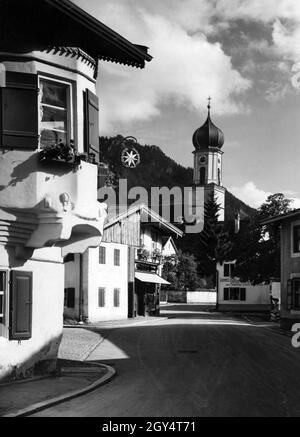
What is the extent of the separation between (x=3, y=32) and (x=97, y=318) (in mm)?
29275

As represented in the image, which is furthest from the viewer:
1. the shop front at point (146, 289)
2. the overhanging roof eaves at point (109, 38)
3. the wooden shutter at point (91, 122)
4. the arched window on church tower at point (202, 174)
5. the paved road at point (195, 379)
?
the arched window on church tower at point (202, 174)

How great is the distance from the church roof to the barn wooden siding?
1113 inches

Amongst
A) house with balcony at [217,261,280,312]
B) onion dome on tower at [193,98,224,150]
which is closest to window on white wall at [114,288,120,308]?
house with balcony at [217,261,280,312]

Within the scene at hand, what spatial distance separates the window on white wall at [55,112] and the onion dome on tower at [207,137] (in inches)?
4040

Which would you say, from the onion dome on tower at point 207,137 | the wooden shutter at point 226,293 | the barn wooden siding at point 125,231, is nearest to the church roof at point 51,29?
the barn wooden siding at point 125,231

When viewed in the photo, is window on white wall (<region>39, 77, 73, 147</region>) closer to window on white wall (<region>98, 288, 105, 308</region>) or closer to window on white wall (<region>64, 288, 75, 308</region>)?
window on white wall (<region>64, 288, 75, 308</region>)

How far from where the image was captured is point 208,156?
117 meters

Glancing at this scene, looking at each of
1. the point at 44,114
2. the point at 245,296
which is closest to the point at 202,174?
the point at 245,296

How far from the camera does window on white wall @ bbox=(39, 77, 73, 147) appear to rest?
1465cm

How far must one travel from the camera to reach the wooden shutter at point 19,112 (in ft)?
45.7

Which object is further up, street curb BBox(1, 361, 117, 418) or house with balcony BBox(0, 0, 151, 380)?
house with balcony BBox(0, 0, 151, 380)

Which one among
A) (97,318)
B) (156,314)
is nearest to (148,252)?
(156,314)

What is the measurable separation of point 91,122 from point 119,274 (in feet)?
99.2

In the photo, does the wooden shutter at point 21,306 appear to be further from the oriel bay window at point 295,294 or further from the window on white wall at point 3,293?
the oriel bay window at point 295,294
